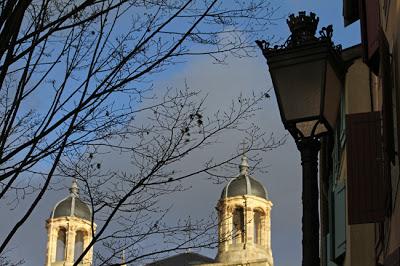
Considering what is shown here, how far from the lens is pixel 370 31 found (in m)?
11.0

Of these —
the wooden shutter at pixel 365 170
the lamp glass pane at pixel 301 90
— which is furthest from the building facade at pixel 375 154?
the lamp glass pane at pixel 301 90

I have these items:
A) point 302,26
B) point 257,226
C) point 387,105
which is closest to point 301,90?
point 302,26

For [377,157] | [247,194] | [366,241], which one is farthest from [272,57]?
[247,194]

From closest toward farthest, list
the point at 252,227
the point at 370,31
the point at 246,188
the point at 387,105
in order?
1. the point at 387,105
2. the point at 370,31
3. the point at 252,227
4. the point at 246,188

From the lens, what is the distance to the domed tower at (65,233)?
56.7 metres

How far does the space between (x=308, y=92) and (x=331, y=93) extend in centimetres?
18

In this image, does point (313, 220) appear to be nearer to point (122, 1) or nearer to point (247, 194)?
point (122, 1)

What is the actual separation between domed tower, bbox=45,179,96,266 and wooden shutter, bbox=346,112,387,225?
155 feet

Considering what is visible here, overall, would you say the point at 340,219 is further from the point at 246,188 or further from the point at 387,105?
the point at 246,188

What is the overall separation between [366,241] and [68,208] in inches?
1834

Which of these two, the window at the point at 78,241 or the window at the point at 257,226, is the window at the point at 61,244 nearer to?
the window at the point at 78,241

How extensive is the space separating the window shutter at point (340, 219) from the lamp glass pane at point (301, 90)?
22.9 ft

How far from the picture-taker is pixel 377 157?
32.0 ft

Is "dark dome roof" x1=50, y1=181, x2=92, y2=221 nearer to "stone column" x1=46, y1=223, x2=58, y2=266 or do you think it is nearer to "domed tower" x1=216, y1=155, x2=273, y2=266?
"stone column" x1=46, y1=223, x2=58, y2=266
